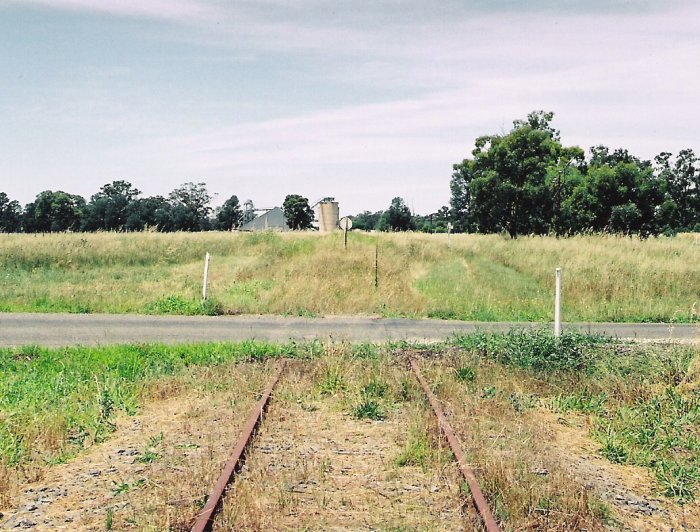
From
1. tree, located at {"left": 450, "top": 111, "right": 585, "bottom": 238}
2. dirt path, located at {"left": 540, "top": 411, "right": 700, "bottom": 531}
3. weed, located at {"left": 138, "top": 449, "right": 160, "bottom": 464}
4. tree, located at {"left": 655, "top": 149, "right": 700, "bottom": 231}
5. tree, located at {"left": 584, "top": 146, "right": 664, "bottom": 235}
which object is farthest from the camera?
tree, located at {"left": 655, "top": 149, "right": 700, "bottom": 231}

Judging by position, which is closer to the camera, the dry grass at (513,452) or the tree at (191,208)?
the dry grass at (513,452)

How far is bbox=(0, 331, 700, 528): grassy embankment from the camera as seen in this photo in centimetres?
539

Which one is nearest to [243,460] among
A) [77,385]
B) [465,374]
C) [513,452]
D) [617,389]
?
[513,452]

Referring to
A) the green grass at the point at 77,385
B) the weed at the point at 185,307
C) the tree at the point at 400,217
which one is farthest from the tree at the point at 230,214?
the green grass at the point at 77,385

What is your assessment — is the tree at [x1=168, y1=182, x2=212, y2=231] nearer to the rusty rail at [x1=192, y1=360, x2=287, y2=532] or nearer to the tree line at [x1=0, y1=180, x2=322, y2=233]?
the tree line at [x1=0, y1=180, x2=322, y2=233]

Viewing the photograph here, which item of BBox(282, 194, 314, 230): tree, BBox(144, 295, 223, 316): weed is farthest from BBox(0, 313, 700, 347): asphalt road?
BBox(282, 194, 314, 230): tree

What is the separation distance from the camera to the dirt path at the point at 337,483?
448cm

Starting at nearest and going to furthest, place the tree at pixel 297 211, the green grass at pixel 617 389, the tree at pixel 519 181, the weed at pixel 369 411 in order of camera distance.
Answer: the green grass at pixel 617 389 < the weed at pixel 369 411 < the tree at pixel 519 181 < the tree at pixel 297 211

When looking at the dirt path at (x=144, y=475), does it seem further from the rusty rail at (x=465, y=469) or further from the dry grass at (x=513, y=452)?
Result: the dry grass at (x=513, y=452)

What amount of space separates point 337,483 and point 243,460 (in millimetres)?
890

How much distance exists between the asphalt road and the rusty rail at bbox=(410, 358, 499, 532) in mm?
4610

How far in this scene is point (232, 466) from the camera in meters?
5.25

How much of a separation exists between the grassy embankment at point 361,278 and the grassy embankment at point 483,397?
19.9 feet

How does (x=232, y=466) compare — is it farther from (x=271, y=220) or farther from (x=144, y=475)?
(x=271, y=220)
